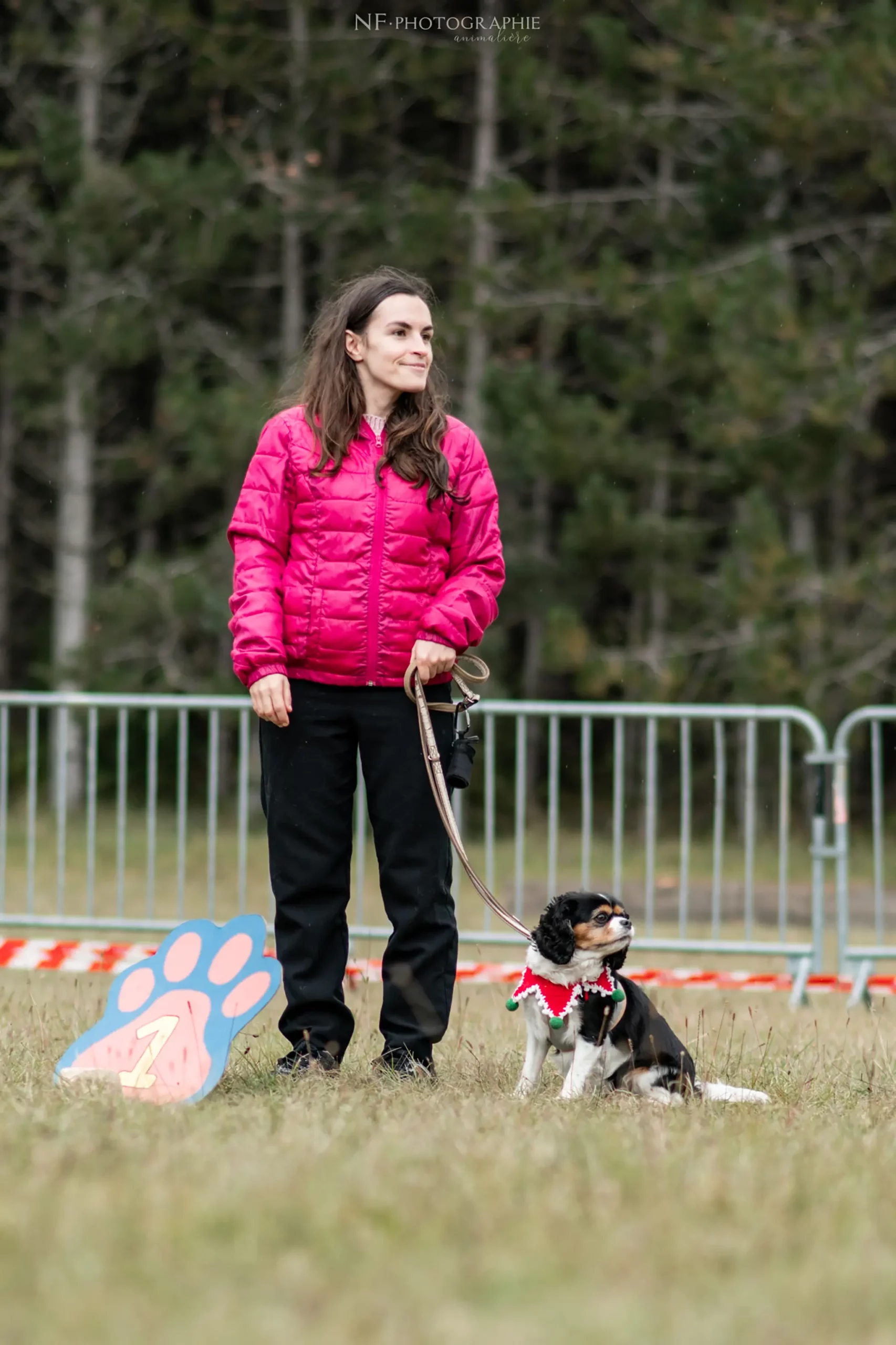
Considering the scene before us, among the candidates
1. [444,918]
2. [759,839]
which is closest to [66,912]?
[759,839]

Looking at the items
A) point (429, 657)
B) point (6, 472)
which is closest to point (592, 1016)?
point (429, 657)

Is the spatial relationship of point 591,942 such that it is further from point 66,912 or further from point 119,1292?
point 66,912

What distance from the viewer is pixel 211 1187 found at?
104 inches

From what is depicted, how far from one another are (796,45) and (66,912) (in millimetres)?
9576

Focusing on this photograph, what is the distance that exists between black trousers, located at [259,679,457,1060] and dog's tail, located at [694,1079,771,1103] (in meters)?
0.66

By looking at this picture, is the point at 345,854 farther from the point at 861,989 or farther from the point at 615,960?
the point at 861,989

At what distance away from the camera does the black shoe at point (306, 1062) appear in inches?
161

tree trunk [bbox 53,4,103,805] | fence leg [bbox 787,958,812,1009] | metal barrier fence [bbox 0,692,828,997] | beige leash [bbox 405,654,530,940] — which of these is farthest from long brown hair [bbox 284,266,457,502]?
tree trunk [bbox 53,4,103,805]

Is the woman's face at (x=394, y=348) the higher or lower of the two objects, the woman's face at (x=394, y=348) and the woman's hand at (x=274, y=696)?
the higher

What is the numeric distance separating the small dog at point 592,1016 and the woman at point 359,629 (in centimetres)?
32

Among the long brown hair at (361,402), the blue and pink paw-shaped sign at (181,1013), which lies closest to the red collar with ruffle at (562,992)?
the blue and pink paw-shaped sign at (181,1013)

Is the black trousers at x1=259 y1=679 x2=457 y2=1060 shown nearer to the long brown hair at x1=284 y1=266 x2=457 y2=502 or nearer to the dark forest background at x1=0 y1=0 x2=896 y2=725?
the long brown hair at x1=284 y1=266 x2=457 y2=502

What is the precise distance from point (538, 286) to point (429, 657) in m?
11.5

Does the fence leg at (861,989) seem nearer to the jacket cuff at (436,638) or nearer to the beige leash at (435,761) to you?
the beige leash at (435,761)
